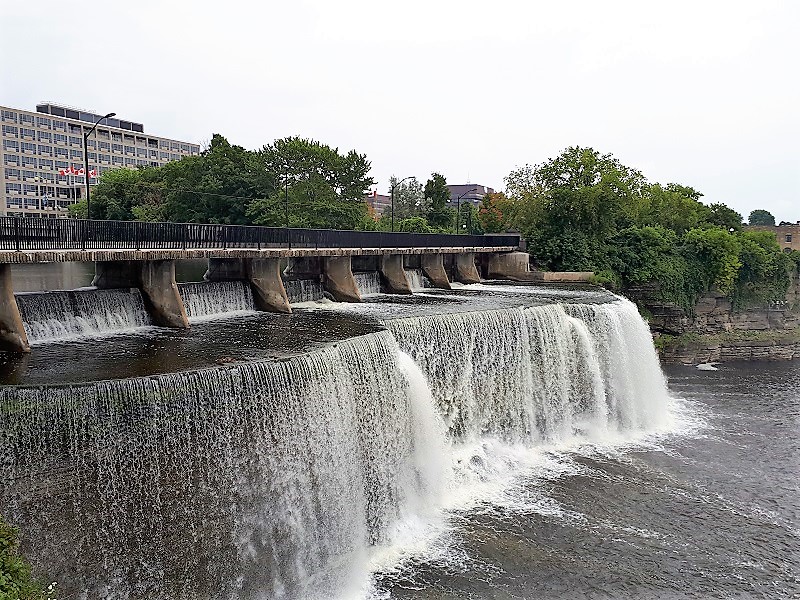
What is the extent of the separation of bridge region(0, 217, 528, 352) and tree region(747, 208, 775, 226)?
10007 cm

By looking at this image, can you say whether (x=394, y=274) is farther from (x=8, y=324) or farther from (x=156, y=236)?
(x=8, y=324)

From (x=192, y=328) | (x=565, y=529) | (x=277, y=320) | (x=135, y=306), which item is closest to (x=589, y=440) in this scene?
(x=565, y=529)

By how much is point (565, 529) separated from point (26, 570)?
33.2ft

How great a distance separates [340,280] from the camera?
2633 cm

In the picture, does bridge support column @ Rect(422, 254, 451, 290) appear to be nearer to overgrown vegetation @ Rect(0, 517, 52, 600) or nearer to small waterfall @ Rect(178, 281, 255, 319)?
small waterfall @ Rect(178, 281, 255, 319)

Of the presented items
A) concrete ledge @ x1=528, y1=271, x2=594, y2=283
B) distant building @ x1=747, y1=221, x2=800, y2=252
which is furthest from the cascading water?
distant building @ x1=747, y1=221, x2=800, y2=252

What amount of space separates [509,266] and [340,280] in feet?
51.6

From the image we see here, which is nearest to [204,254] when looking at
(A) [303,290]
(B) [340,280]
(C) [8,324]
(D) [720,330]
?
(C) [8,324]

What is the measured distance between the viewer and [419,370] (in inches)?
687

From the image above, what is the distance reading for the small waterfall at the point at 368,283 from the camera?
94.3 ft

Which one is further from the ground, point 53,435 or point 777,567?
point 53,435

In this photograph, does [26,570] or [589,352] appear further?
[589,352]

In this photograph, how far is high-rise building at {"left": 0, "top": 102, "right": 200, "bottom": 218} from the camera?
81.6 metres

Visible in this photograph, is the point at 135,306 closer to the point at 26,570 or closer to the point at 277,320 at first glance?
the point at 277,320
